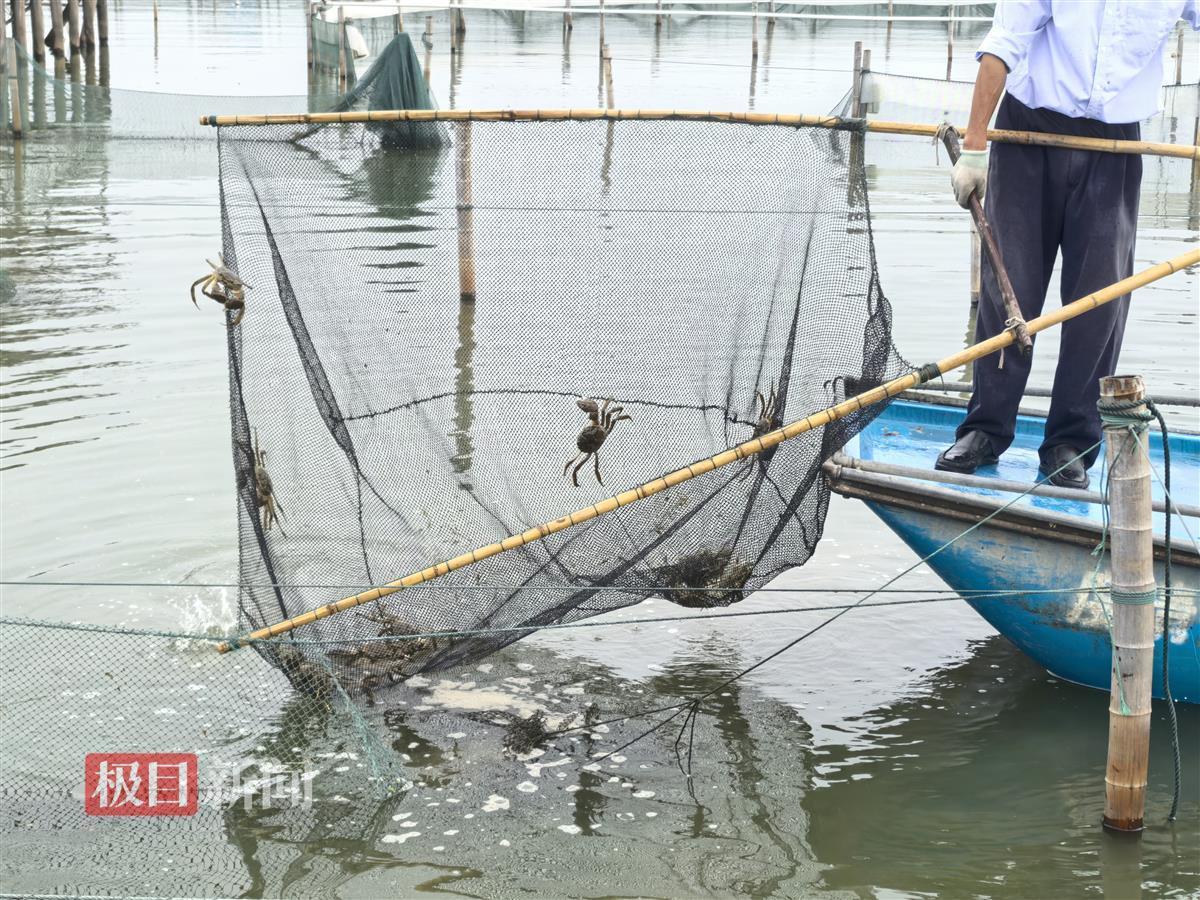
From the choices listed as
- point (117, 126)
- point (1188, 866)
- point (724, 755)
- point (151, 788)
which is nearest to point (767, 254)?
point (724, 755)

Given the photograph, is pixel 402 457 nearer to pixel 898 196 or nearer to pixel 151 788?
pixel 151 788

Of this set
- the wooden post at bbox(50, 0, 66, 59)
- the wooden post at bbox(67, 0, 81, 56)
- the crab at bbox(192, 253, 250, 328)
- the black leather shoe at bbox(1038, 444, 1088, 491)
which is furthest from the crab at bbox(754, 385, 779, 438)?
the wooden post at bbox(67, 0, 81, 56)

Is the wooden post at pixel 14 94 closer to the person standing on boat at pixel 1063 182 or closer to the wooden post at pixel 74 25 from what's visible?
the wooden post at pixel 74 25

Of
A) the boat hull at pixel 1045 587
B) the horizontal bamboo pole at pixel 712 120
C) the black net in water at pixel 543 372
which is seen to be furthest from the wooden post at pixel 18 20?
the boat hull at pixel 1045 587

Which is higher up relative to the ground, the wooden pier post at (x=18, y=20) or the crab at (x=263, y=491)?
the wooden pier post at (x=18, y=20)

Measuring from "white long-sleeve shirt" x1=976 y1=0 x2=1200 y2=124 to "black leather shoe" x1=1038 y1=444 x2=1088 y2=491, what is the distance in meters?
1.13

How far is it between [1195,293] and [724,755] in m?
8.05

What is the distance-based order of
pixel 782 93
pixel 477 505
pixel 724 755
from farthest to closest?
1. pixel 782 93
2. pixel 477 505
3. pixel 724 755

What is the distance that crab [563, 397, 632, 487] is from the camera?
502cm

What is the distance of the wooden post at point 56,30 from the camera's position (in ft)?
91.4

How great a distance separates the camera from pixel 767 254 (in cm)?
493

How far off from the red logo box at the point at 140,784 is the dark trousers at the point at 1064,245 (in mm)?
2983

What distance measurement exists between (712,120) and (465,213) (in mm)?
1227

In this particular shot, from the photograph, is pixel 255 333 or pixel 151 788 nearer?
pixel 151 788
